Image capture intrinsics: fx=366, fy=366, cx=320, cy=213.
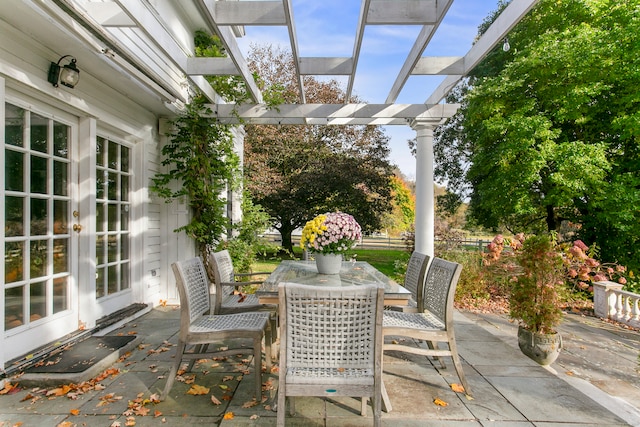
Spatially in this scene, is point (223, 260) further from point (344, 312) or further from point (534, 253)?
point (534, 253)

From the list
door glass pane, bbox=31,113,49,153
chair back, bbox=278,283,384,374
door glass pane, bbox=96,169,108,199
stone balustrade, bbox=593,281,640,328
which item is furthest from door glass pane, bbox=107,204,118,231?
stone balustrade, bbox=593,281,640,328

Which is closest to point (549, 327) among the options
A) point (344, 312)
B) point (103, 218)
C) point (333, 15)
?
point (344, 312)

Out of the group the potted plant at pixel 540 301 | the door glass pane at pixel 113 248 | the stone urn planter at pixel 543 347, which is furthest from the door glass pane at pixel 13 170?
the stone urn planter at pixel 543 347

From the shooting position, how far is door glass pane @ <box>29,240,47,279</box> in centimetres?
290

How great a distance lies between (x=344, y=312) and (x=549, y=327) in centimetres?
239

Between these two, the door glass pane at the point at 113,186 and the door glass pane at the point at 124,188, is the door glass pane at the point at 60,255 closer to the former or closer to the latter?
the door glass pane at the point at 113,186

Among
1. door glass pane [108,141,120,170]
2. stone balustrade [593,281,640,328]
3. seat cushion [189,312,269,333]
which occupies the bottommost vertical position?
stone balustrade [593,281,640,328]

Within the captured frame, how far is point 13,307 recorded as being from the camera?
2.71 m

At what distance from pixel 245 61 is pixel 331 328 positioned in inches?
124

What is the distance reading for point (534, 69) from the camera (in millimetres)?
7680

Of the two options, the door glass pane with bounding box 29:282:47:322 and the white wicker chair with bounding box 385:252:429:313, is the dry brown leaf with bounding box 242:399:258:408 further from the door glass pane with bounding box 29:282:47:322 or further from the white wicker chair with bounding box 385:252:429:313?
the door glass pane with bounding box 29:282:47:322

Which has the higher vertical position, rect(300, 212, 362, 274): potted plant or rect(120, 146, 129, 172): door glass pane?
rect(120, 146, 129, 172): door glass pane

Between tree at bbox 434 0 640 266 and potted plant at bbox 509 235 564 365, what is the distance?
489 centimetres

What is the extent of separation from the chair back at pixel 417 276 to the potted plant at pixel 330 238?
0.63 m
